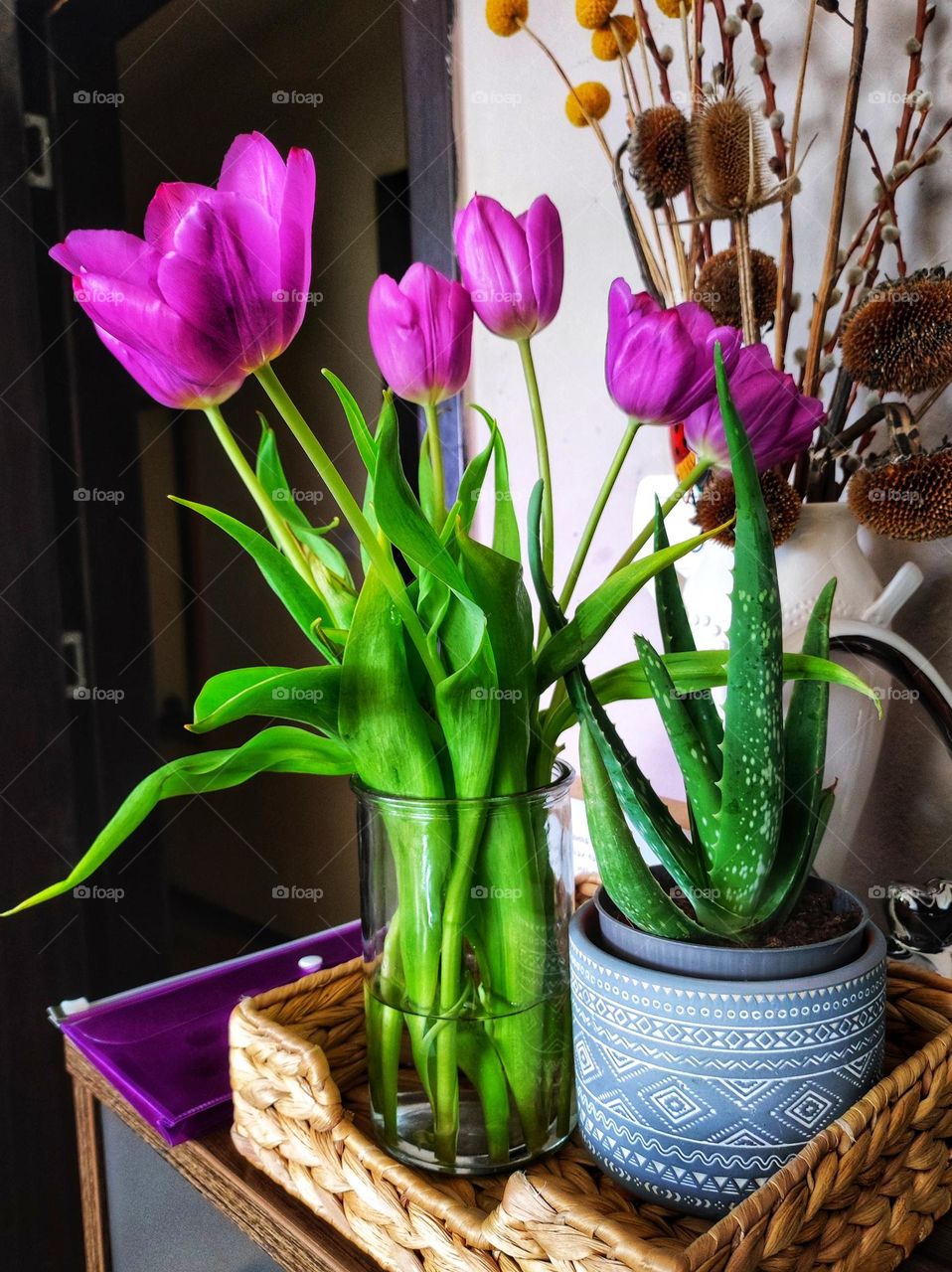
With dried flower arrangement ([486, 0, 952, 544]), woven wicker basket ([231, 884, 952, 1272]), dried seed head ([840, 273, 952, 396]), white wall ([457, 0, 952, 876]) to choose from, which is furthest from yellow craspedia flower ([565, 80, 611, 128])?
woven wicker basket ([231, 884, 952, 1272])

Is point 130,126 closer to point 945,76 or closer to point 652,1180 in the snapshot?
point 945,76

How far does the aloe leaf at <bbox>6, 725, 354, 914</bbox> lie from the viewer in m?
0.33

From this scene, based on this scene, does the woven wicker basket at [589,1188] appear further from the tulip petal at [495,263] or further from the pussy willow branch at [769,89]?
the pussy willow branch at [769,89]

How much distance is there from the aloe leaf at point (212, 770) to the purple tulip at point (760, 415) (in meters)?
0.19

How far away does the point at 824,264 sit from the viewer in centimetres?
64

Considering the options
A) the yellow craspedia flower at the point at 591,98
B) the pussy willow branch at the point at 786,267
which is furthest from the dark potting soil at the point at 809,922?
the yellow craspedia flower at the point at 591,98

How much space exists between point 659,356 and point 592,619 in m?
0.10

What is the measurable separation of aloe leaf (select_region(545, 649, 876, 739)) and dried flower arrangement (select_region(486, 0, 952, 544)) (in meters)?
0.18

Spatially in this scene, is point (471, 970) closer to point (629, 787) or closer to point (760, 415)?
point (629, 787)

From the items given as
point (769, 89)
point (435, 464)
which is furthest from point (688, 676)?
point (769, 89)

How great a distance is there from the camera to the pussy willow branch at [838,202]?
0.59 meters

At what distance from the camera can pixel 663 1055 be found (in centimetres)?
34

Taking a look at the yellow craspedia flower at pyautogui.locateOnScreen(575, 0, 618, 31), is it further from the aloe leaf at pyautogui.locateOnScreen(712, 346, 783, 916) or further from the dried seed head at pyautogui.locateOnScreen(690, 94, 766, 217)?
the aloe leaf at pyautogui.locateOnScreen(712, 346, 783, 916)

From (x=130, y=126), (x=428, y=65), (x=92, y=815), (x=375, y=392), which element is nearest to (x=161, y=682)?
(x=92, y=815)
